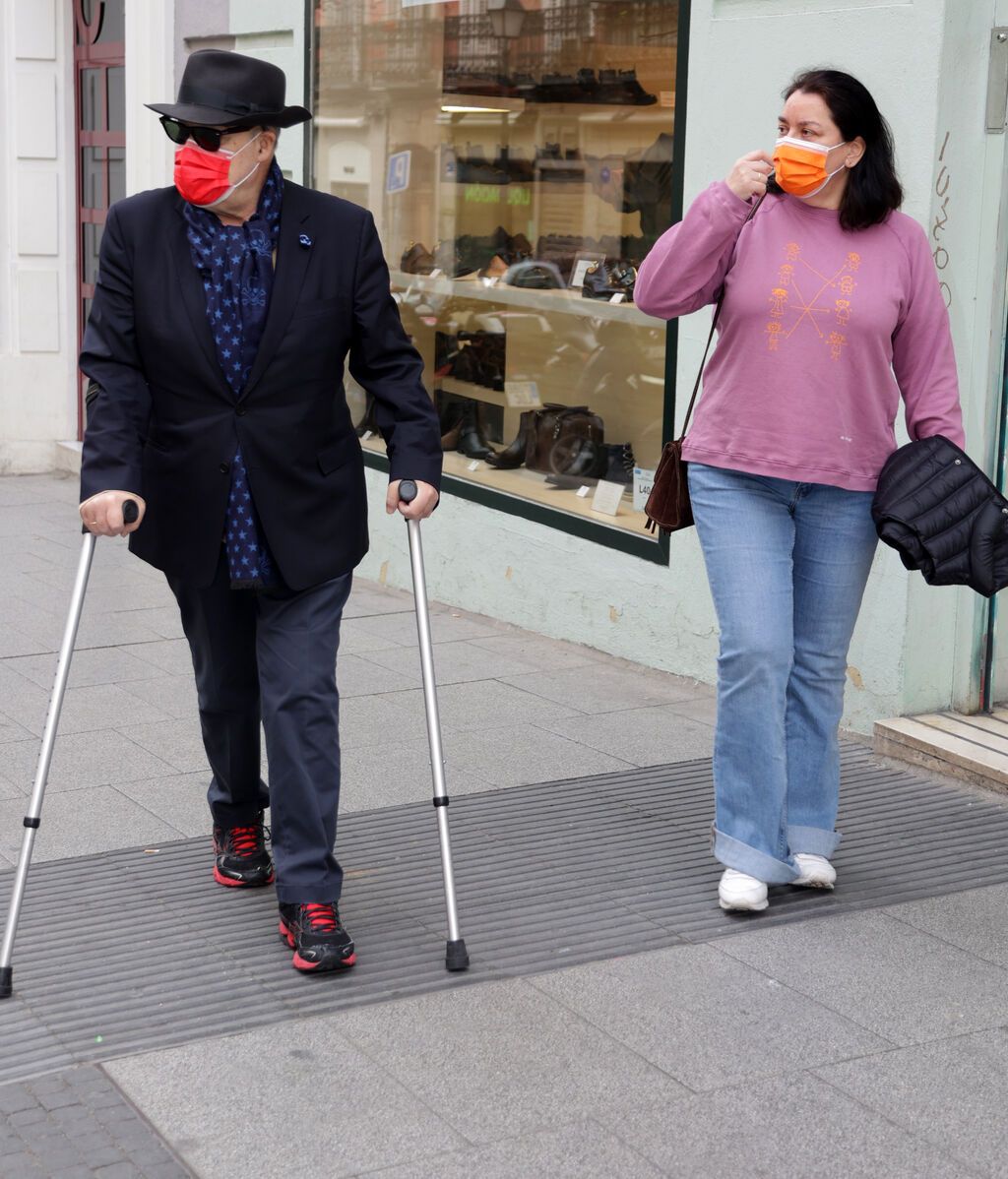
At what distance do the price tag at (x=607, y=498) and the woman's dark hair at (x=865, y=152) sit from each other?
3.02m

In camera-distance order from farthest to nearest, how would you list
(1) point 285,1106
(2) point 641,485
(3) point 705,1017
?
(2) point 641,485
(3) point 705,1017
(1) point 285,1106

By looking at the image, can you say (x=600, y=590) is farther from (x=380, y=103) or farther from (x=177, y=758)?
(x=380, y=103)

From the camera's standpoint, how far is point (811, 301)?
4.17 metres

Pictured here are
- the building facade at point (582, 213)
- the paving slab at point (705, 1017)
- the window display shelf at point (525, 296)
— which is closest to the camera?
the paving slab at point (705, 1017)

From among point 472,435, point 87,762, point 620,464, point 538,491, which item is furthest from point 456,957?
point 472,435

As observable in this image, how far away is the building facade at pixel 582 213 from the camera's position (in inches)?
216

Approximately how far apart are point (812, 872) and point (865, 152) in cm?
175

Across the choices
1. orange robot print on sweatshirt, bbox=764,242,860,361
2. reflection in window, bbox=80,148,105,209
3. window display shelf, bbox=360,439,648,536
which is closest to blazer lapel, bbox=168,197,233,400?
orange robot print on sweatshirt, bbox=764,242,860,361

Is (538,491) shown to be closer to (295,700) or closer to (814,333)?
(814,333)

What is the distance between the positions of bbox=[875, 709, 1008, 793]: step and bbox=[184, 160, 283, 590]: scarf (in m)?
2.42

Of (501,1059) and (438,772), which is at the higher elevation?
(438,772)

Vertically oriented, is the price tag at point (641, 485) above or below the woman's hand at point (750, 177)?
below

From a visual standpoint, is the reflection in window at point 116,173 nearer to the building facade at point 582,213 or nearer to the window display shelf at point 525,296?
the building facade at point 582,213

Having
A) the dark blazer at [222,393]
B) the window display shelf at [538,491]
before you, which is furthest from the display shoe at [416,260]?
the dark blazer at [222,393]
